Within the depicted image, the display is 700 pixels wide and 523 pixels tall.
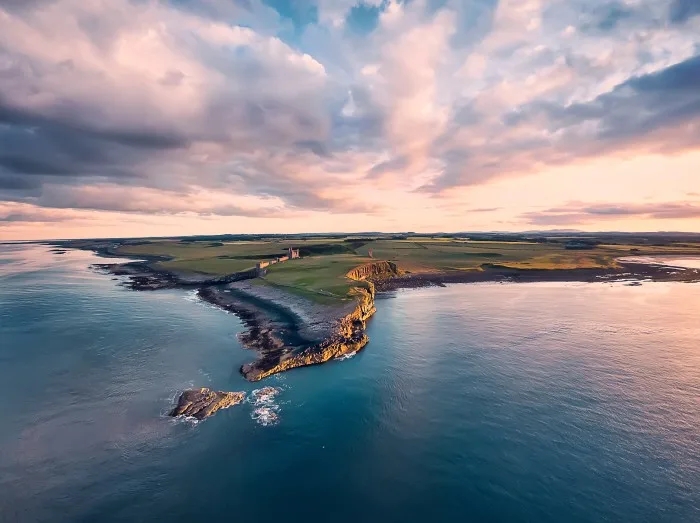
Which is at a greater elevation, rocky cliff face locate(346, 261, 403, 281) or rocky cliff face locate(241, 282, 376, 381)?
rocky cliff face locate(346, 261, 403, 281)

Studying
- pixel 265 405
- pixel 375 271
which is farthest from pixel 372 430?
pixel 375 271

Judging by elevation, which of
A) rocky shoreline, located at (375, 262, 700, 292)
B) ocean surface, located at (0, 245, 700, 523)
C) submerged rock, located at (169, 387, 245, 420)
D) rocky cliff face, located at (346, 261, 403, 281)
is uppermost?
rocky cliff face, located at (346, 261, 403, 281)

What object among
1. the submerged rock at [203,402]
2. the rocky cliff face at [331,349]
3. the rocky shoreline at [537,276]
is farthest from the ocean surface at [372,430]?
the rocky shoreline at [537,276]

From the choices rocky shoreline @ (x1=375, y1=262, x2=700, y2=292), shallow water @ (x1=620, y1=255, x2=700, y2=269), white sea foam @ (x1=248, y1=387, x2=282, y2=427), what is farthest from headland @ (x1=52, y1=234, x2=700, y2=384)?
shallow water @ (x1=620, y1=255, x2=700, y2=269)

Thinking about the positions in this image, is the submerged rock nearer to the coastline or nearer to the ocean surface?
the ocean surface

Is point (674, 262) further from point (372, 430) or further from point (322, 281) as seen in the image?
point (372, 430)

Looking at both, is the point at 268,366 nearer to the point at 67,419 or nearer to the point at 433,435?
the point at 67,419

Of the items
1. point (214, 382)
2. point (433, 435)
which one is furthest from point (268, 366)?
point (433, 435)
